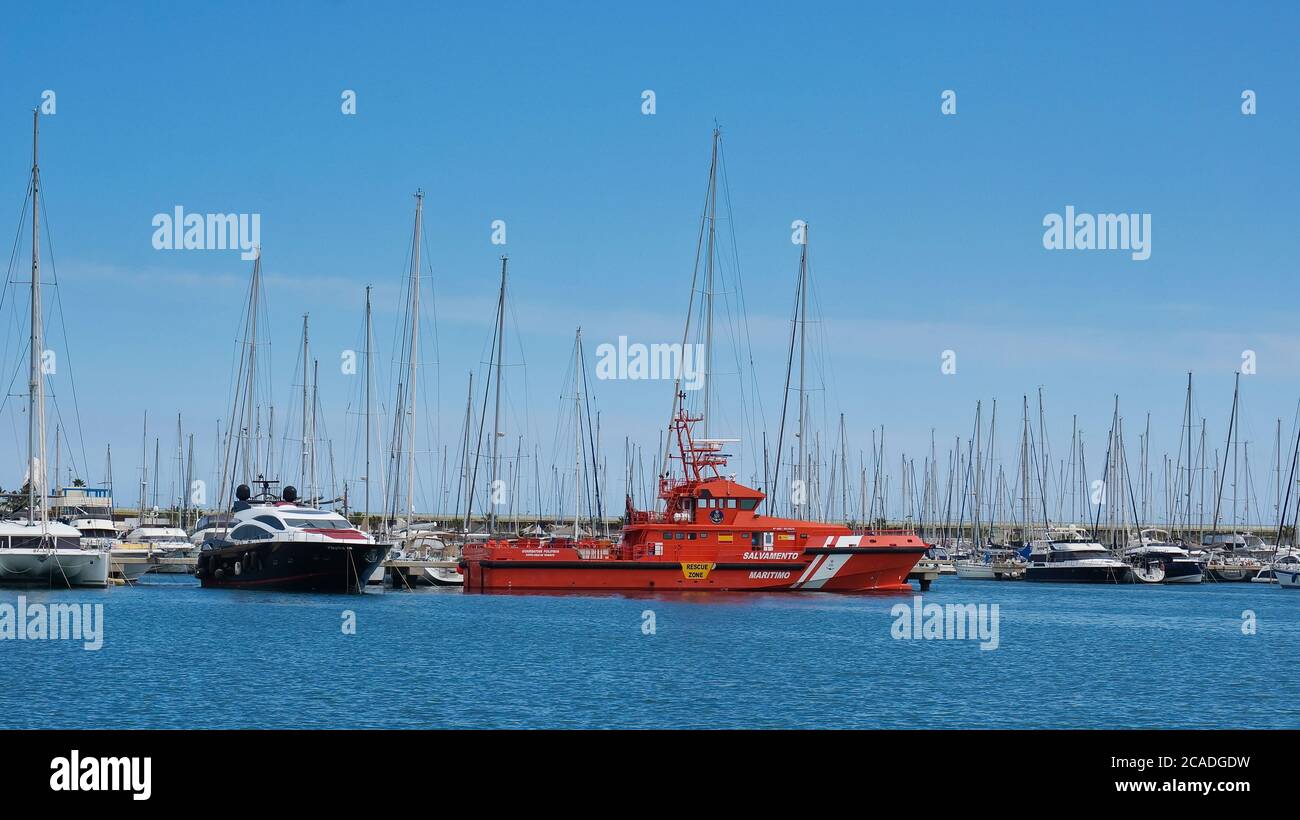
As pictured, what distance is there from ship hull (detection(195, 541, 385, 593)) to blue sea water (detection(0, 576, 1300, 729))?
372 cm

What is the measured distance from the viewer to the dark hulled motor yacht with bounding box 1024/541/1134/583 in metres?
100

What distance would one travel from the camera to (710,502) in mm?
65625

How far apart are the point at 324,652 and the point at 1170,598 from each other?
5641 cm

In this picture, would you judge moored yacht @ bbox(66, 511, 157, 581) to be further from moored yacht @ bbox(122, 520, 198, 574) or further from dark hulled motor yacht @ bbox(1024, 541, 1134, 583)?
dark hulled motor yacht @ bbox(1024, 541, 1134, 583)

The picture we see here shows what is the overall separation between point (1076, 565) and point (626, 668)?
234 feet

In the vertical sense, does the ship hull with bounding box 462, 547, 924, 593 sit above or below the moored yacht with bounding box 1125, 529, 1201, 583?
above

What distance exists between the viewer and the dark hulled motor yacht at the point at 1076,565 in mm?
100500

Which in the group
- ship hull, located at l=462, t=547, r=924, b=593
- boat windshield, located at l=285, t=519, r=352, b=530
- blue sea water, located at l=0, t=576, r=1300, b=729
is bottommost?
blue sea water, located at l=0, t=576, r=1300, b=729

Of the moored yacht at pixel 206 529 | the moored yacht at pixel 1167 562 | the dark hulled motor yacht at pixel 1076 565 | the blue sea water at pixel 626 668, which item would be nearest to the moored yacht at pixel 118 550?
the moored yacht at pixel 206 529

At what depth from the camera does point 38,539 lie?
62.8 metres

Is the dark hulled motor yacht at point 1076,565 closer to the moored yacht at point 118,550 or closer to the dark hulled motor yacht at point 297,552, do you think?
the dark hulled motor yacht at point 297,552

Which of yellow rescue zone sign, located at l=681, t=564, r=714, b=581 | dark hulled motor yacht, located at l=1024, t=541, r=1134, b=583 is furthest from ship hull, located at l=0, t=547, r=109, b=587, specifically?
dark hulled motor yacht, located at l=1024, t=541, r=1134, b=583
